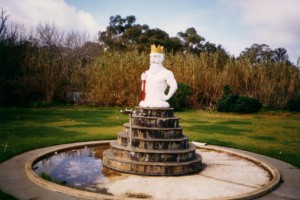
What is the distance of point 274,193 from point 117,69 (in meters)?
14.9

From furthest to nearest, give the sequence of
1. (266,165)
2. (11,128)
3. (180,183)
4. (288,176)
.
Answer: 1. (11,128)
2. (266,165)
3. (288,176)
4. (180,183)

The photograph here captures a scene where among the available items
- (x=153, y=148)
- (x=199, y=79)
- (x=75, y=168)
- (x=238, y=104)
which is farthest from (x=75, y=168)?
(x=199, y=79)

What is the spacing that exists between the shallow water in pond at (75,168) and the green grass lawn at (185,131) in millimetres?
944

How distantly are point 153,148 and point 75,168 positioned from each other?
70.8 inches

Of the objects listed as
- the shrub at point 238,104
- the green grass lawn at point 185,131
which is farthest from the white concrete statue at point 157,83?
the shrub at point 238,104

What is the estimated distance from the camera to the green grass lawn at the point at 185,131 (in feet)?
30.1

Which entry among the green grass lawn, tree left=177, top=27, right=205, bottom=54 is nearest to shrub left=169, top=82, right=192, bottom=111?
the green grass lawn

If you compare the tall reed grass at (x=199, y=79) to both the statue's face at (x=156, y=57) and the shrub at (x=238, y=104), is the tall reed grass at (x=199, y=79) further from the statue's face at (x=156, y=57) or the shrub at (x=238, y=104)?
the statue's face at (x=156, y=57)

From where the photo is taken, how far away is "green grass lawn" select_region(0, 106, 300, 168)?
9.19 metres

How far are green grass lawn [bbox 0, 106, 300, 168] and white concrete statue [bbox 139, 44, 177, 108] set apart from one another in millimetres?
3507

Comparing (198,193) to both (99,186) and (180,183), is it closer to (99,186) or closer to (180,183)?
(180,183)

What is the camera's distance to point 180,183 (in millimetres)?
6066

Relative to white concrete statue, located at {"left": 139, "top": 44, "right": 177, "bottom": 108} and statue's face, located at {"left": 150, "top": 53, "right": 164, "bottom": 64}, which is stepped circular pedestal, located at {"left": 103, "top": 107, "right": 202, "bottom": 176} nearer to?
white concrete statue, located at {"left": 139, "top": 44, "right": 177, "bottom": 108}

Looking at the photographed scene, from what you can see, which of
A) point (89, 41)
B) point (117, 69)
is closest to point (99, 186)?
point (117, 69)
